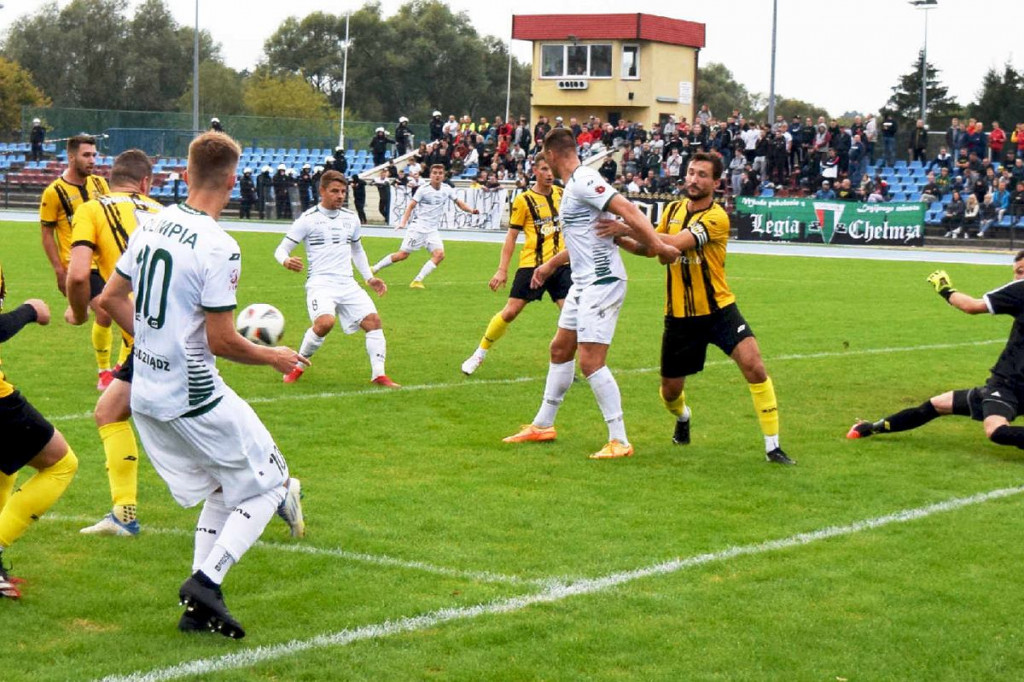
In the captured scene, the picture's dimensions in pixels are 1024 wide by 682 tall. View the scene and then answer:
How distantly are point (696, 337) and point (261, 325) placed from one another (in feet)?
11.0

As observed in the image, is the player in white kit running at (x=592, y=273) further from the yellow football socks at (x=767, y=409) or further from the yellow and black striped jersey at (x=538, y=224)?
the yellow and black striped jersey at (x=538, y=224)

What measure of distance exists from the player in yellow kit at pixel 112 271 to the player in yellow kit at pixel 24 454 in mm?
748

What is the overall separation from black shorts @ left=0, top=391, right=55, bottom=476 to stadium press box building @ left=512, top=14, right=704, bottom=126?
2372 inches

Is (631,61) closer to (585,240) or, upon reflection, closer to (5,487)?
(585,240)

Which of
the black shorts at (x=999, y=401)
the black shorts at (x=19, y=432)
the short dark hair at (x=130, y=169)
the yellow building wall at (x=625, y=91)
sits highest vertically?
the yellow building wall at (x=625, y=91)

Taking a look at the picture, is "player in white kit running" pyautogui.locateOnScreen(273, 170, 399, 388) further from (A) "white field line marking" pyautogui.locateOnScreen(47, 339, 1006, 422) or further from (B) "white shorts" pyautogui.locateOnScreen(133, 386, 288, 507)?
(B) "white shorts" pyautogui.locateOnScreen(133, 386, 288, 507)

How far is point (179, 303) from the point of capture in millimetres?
5305

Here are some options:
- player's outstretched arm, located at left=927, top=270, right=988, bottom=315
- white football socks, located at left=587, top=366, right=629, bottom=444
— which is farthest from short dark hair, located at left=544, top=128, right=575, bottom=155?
player's outstretched arm, located at left=927, top=270, right=988, bottom=315

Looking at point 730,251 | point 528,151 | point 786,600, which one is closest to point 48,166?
point 528,151

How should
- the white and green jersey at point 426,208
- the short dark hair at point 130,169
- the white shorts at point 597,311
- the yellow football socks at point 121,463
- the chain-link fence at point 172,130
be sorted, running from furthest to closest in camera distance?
1. the chain-link fence at point 172,130
2. the white and green jersey at point 426,208
3. the white shorts at point 597,311
4. the short dark hair at point 130,169
5. the yellow football socks at point 121,463

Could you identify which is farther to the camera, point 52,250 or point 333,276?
point 333,276

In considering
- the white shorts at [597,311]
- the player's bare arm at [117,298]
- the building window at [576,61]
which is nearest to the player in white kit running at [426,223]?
the white shorts at [597,311]

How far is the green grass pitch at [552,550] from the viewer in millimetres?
5316

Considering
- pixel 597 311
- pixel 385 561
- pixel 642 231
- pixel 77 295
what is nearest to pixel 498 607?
pixel 385 561
